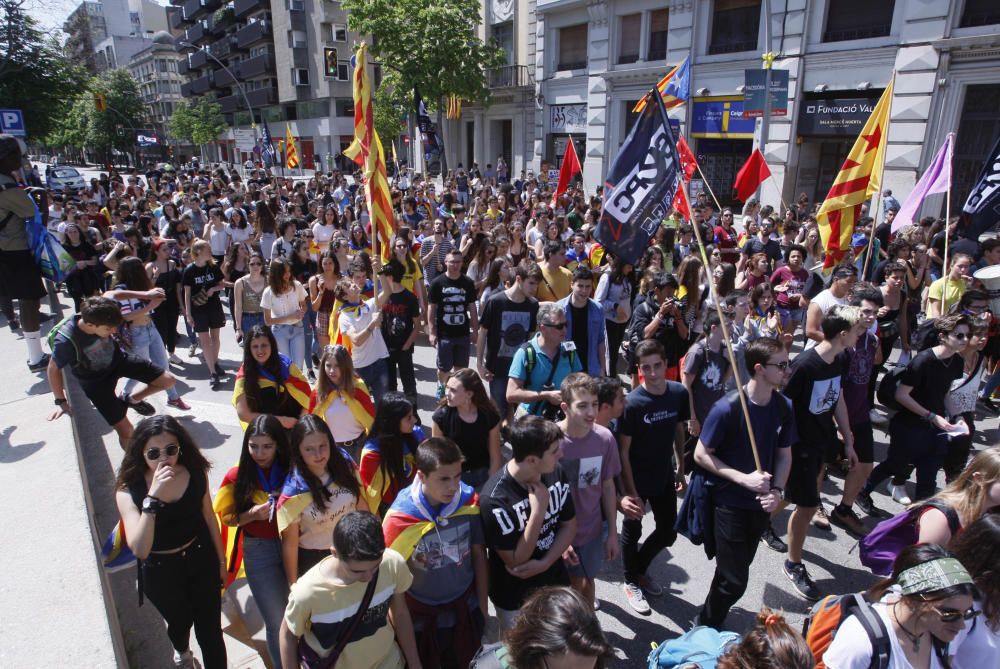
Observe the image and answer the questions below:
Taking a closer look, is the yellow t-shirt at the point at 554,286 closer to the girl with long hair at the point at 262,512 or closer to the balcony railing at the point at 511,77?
the girl with long hair at the point at 262,512

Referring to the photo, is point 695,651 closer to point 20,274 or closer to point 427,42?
point 20,274

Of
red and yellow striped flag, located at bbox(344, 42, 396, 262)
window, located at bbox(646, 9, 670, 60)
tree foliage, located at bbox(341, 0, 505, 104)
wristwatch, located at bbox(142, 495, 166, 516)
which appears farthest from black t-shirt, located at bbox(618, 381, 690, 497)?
tree foliage, located at bbox(341, 0, 505, 104)

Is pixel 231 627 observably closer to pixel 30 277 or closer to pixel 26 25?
pixel 30 277

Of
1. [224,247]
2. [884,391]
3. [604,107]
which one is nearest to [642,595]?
[884,391]

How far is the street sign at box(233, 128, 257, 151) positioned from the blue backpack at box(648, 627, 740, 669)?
68426mm

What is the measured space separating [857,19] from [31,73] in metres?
30.9

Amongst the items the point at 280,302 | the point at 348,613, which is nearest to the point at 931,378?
the point at 348,613

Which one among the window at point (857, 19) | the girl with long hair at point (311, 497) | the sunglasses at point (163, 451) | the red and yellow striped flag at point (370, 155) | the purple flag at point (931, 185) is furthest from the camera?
the window at point (857, 19)

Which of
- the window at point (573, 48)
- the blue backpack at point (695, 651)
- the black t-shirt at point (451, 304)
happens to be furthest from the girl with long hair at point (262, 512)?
the window at point (573, 48)

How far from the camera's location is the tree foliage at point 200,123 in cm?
5594

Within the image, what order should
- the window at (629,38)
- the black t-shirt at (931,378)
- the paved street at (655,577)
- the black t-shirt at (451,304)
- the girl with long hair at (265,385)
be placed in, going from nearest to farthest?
the paved street at (655,577) → the girl with long hair at (265,385) → the black t-shirt at (931,378) → the black t-shirt at (451,304) → the window at (629,38)

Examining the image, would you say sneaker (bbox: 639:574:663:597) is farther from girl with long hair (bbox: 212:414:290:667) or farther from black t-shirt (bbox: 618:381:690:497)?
girl with long hair (bbox: 212:414:290:667)

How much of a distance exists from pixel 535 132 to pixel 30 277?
83.2 ft

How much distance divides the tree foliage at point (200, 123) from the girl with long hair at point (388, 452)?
61.4 metres
